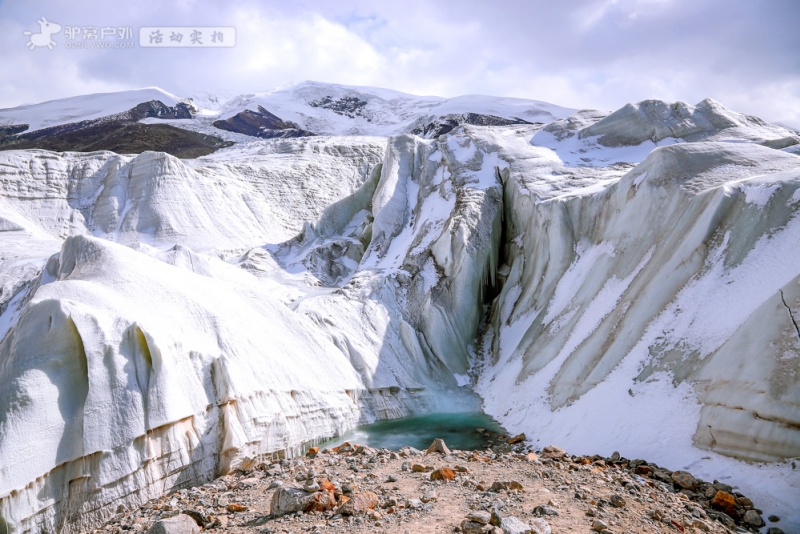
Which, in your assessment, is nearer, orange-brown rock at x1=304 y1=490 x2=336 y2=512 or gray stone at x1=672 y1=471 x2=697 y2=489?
orange-brown rock at x1=304 y1=490 x2=336 y2=512

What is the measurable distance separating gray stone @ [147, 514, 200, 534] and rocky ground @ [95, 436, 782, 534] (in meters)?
0.01

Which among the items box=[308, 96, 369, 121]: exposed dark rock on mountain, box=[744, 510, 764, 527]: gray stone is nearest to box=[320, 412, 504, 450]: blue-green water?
box=[744, 510, 764, 527]: gray stone

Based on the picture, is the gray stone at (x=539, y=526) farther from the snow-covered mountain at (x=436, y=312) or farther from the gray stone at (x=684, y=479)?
the snow-covered mountain at (x=436, y=312)

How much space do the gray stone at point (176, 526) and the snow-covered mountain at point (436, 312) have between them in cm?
287

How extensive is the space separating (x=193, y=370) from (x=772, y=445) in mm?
10641

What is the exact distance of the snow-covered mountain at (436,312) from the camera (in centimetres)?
903

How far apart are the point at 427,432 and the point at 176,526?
9.76m

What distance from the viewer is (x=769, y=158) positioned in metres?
15.7

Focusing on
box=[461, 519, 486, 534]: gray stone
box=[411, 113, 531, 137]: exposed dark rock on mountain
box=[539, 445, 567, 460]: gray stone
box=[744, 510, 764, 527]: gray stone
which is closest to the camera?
box=[461, 519, 486, 534]: gray stone

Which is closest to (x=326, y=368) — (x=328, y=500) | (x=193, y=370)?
(x=193, y=370)

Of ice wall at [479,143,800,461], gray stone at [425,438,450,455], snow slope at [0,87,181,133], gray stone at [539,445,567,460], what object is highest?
snow slope at [0,87,181,133]

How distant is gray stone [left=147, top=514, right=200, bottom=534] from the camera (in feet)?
21.7

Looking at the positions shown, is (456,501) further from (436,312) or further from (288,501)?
(436,312)

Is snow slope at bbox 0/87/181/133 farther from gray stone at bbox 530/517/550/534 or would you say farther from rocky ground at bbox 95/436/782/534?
gray stone at bbox 530/517/550/534
